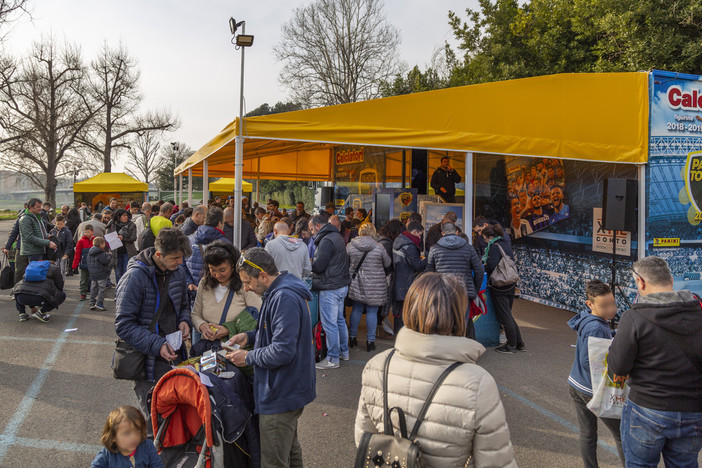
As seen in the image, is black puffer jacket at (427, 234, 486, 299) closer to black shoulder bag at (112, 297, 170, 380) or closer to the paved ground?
the paved ground

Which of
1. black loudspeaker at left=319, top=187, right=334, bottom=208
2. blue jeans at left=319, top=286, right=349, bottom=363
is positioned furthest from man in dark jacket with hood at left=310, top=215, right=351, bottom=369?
black loudspeaker at left=319, top=187, right=334, bottom=208

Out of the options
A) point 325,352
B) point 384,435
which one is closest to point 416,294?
point 384,435

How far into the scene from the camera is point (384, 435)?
1836 millimetres

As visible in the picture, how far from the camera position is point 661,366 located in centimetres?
244

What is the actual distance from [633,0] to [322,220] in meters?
11.0

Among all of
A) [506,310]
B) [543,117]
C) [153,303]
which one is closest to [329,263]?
[506,310]

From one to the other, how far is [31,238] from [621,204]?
901cm

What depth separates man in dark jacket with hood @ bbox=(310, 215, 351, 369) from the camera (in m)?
5.85

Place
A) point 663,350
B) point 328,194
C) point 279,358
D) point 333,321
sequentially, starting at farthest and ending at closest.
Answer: point 328,194 → point 333,321 → point 279,358 → point 663,350

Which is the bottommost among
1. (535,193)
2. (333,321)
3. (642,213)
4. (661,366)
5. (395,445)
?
(333,321)

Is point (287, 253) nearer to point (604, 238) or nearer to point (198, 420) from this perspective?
point (198, 420)

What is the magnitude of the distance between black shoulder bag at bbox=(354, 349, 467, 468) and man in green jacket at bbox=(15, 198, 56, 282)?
8062 mm

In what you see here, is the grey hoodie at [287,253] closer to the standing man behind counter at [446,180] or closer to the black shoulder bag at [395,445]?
the black shoulder bag at [395,445]

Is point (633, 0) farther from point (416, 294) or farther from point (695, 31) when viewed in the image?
point (416, 294)
